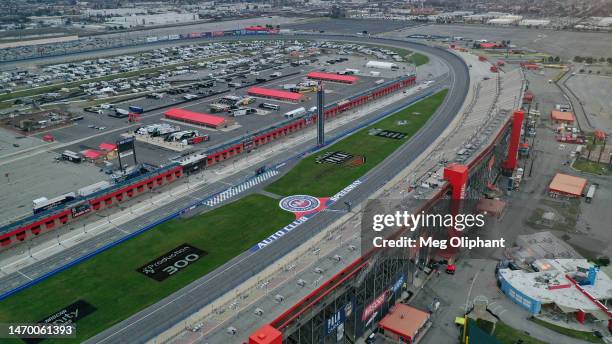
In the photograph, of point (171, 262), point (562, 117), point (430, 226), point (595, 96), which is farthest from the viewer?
point (595, 96)

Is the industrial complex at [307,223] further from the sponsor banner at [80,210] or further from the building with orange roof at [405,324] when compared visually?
the sponsor banner at [80,210]

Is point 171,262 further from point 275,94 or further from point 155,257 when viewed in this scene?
point 275,94

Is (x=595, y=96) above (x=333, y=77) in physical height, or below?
below

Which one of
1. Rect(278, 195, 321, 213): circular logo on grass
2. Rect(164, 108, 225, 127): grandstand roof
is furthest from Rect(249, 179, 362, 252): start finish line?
Rect(164, 108, 225, 127): grandstand roof

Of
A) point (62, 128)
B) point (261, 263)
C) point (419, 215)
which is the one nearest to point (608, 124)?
point (419, 215)

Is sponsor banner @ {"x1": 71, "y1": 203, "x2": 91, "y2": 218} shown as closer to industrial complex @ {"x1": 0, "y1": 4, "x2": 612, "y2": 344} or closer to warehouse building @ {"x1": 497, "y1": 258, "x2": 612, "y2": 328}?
industrial complex @ {"x1": 0, "y1": 4, "x2": 612, "y2": 344}

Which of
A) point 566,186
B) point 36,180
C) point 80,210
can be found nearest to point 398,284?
point 566,186
